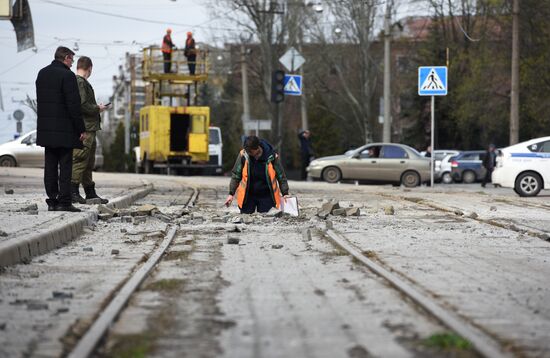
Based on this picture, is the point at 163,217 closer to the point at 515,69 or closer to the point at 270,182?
the point at 270,182

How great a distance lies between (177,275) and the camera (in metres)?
8.85

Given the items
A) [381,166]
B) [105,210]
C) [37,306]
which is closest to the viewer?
[37,306]

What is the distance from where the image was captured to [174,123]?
43.9m

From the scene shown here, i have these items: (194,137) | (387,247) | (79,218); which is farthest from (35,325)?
(194,137)

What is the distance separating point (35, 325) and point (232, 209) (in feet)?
38.2

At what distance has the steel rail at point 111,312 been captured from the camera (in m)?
5.57

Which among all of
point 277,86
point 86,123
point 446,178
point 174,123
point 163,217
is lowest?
point 446,178

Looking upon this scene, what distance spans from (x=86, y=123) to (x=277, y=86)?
65.8 feet

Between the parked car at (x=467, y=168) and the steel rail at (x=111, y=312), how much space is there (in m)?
41.2

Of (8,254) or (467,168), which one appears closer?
(8,254)

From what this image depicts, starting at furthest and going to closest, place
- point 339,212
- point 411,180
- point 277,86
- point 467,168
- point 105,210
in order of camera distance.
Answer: point 467,168, point 277,86, point 411,180, point 339,212, point 105,210

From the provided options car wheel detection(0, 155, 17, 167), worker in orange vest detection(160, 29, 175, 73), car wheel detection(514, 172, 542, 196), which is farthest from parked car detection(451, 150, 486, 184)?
car wheel detection(514, 172, 542, 196)

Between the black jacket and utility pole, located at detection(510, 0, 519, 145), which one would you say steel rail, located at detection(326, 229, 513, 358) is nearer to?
the black jacket

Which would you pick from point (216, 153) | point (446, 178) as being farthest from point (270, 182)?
point (446, 178)
